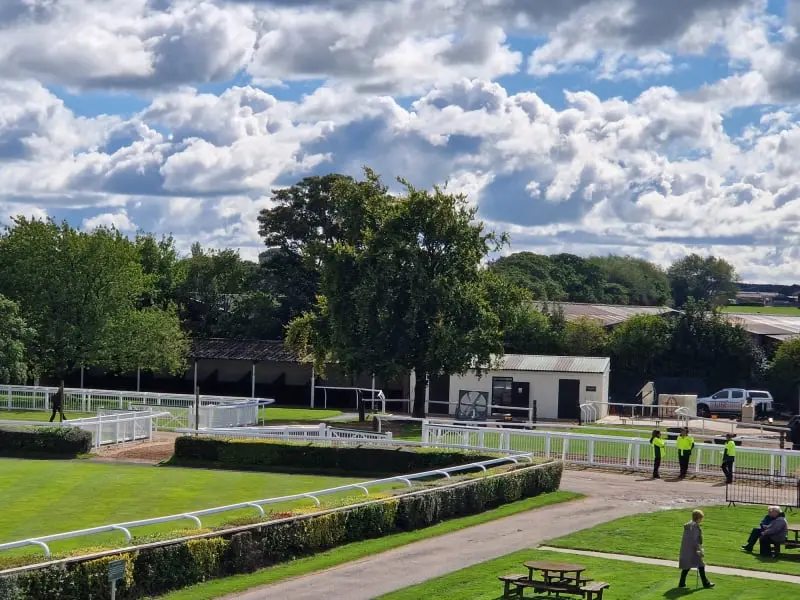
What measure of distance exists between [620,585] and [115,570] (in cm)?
724

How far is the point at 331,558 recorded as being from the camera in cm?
1923

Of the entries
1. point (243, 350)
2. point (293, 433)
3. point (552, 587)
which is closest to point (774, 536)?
point (552, 587)

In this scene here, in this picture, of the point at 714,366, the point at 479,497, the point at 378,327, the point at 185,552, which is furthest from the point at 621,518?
the point at 714,366

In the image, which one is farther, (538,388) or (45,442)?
(538,388)

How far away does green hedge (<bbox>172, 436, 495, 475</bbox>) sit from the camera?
31.2 metres

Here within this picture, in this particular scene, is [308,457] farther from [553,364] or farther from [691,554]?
[553,364]

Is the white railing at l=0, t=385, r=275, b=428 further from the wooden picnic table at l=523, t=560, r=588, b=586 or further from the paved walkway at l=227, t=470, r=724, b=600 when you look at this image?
the wooden picnic table at l=523, t=560, r=588, b=586

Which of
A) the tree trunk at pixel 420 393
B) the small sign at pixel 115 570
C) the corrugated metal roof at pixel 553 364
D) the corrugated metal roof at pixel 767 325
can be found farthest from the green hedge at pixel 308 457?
the corrugated metal roof at pixel 767 325

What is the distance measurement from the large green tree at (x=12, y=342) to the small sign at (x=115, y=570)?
37498 mm

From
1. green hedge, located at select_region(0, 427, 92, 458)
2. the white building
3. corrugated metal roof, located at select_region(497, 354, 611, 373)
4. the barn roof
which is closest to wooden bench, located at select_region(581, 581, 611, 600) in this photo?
green hedge, located at select_region(0, 427, 92, 458)

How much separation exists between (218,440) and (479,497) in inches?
467

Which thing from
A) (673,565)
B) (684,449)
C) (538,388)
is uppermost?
(538,388)

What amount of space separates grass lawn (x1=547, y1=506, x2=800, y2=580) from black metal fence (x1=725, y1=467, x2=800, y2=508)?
1.30 meters

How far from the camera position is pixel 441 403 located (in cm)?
4988
